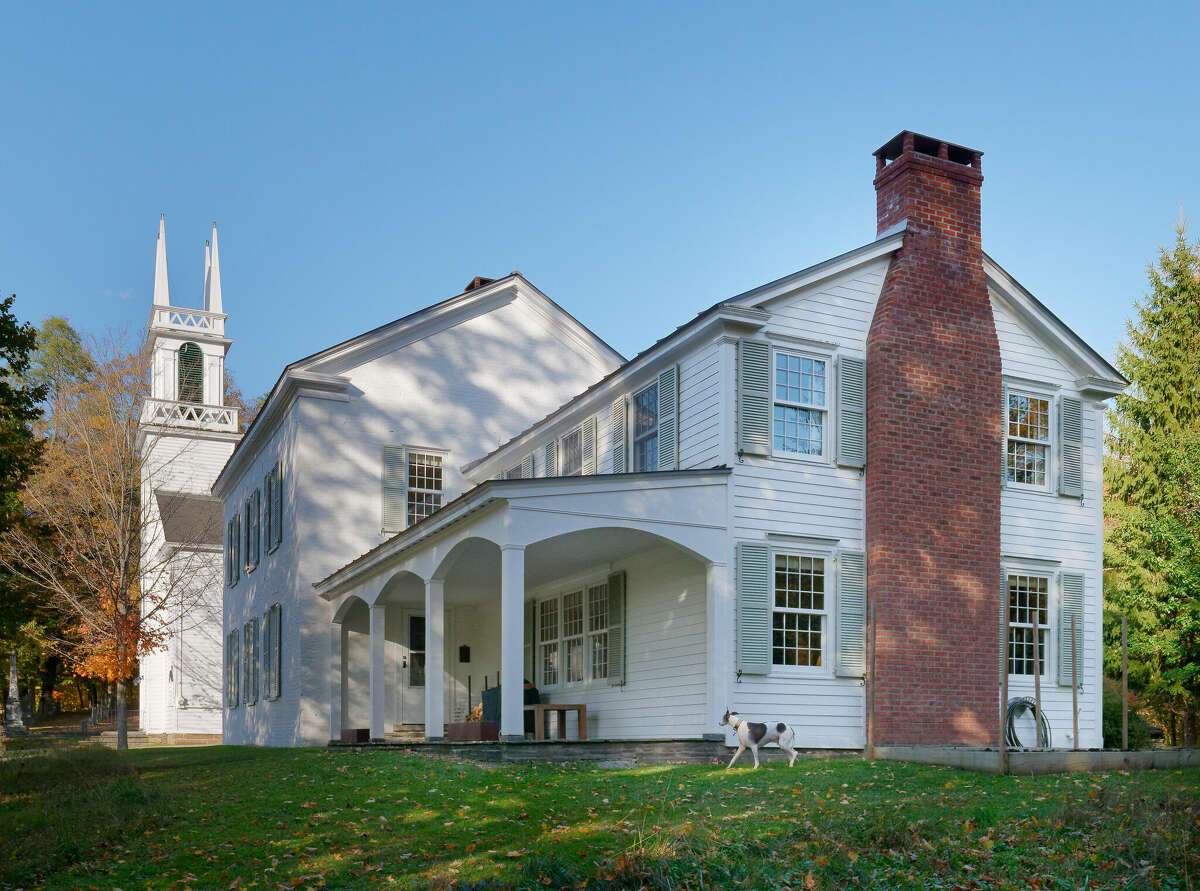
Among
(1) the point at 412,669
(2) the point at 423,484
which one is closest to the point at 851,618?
(1) the point at 412,669

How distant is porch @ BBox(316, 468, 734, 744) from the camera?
14.8 meters

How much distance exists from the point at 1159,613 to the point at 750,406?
13291 mm

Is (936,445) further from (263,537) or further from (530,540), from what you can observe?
(263,537)

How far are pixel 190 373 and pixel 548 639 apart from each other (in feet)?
93.2

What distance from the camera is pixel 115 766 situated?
56.2ft

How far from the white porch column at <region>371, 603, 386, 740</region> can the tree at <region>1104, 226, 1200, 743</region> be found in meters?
14.5

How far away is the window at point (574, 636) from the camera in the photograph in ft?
62.1

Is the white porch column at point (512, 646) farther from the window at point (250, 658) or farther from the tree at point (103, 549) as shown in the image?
the window at point (250, 658)

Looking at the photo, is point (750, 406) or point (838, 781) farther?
point (750, 406)

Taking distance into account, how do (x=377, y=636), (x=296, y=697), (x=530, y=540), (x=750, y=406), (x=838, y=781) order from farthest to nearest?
(x=296, y=697), (x=377, y=636), (x=750, y=406), (x=530, y=540), (x=838, y=781)

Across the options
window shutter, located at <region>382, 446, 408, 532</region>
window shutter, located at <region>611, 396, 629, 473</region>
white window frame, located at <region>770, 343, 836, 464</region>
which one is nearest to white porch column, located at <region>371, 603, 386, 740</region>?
window shutter, located at <region>382, 446, 408, 532</region>

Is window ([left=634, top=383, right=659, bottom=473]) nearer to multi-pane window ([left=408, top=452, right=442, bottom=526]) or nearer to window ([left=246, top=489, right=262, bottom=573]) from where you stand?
multi-pane window ([left=408, top=452, right=442, bottom=526])

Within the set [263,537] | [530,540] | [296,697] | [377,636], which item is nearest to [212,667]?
[263,537]

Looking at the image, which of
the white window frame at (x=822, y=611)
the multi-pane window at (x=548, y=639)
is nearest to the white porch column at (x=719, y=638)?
the white window frame at (x=822, y=611)
